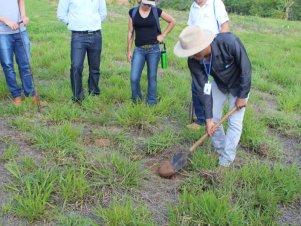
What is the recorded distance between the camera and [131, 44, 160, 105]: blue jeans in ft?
15.4

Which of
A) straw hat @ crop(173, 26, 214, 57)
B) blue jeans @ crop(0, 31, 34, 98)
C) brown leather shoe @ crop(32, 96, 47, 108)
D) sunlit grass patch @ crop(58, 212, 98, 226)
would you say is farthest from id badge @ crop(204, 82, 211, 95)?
blue jeans @ crop(0, 31, 34, 98)

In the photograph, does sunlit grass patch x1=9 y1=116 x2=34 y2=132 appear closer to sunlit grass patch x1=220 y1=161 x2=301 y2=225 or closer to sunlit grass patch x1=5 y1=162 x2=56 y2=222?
sunlit grass patch x1=5 y1=162 x2=56 y2=222

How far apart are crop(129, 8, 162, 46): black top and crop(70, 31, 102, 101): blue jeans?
0.64 meters

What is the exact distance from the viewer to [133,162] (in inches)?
136

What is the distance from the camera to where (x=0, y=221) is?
8.94 feet

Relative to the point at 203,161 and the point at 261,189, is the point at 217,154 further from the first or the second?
the point at 261,189

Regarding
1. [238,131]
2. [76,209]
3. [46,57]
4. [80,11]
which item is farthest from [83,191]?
[46,57]

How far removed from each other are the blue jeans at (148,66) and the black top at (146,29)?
0.28 ft

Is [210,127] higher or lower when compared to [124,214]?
higher

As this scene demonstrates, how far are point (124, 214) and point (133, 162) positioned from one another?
829mm

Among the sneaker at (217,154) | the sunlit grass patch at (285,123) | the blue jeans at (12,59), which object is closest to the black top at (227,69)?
the sneaker at (217,154)

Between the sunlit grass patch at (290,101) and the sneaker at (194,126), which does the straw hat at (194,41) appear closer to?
the sneaker at (194,126)

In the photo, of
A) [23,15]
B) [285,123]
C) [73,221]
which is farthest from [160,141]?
[23,15]

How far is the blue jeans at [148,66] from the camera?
470cm
